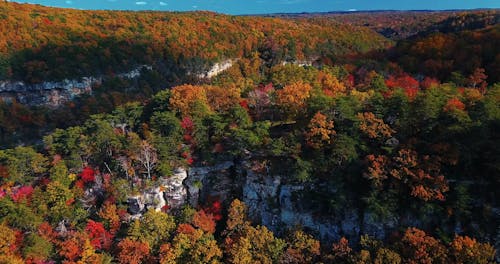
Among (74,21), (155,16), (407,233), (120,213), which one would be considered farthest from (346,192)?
(155,16)

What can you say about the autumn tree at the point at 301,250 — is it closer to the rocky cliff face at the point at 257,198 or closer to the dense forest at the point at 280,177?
the dense forest at the point at 280,177

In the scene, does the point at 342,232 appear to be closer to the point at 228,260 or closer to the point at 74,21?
the point at 228,260

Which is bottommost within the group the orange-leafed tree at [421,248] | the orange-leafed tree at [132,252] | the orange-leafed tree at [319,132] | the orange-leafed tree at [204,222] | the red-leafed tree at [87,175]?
the orange-leafed tree at [132,252]

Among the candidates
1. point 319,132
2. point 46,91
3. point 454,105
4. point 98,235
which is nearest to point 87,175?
point 98,235

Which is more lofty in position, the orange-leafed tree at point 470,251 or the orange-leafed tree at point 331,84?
the orange-leafed tree at point 331,84

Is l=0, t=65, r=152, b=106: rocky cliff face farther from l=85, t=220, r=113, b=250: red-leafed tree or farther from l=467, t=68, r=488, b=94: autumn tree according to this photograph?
l=467, t=68, r=488, b=94: autumn tree

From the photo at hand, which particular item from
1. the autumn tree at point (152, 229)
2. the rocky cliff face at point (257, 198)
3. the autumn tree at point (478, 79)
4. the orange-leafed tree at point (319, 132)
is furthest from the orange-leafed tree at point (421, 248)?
the autumn tree at point (478, 79)

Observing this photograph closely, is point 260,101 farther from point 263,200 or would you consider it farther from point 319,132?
point 263,200
